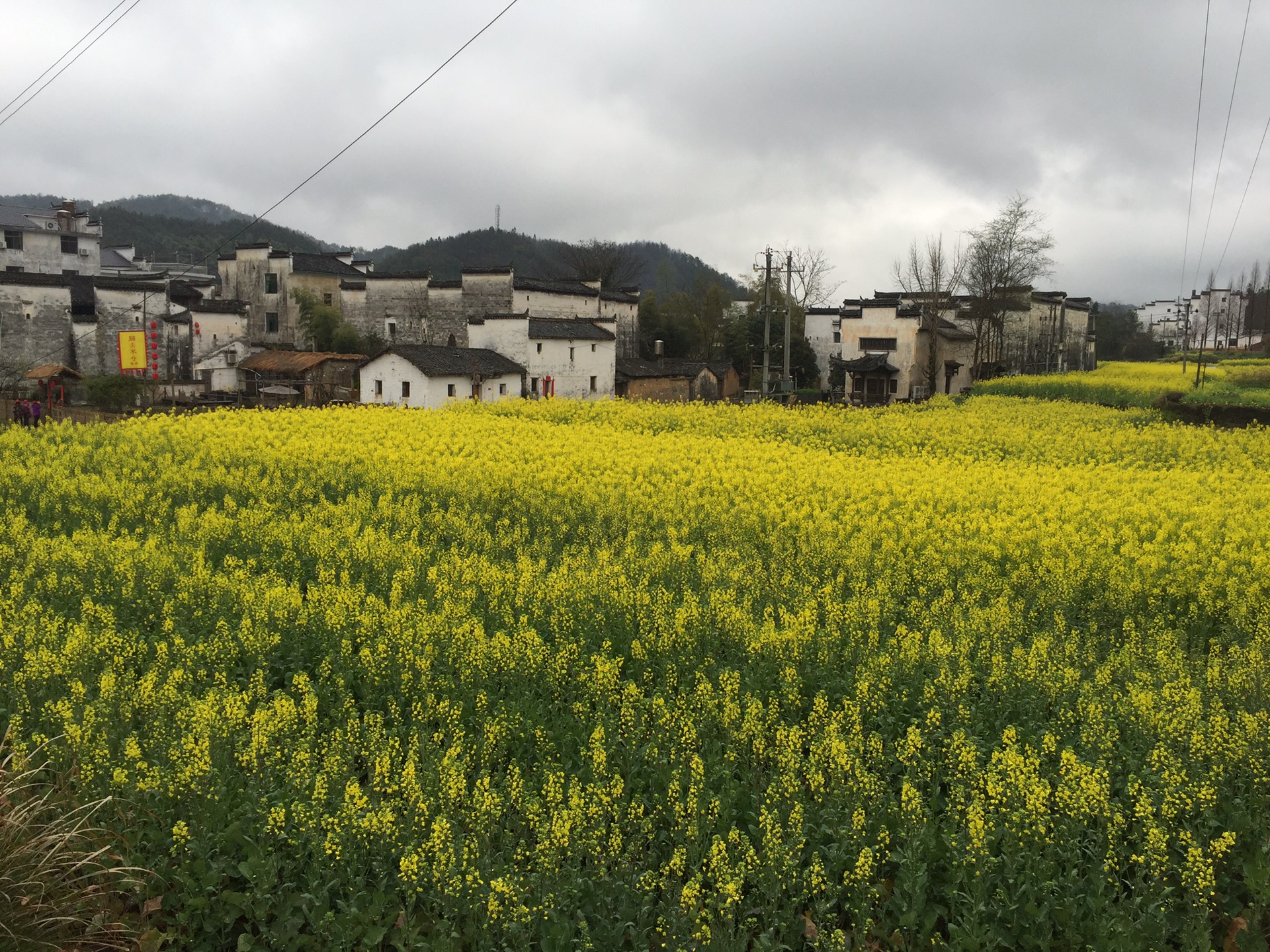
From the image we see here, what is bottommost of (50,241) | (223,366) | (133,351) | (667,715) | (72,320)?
(667,715)

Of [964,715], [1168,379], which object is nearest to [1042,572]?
[964,715]

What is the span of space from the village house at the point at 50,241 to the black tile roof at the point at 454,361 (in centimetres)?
3095

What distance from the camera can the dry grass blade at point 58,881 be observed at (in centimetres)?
433

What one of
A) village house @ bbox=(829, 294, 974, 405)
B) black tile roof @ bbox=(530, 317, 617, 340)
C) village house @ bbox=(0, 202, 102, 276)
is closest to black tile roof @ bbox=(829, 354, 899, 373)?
village house @ bbox=(829, 294, 974, 405)

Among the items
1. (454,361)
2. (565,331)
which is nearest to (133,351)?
(454,361)

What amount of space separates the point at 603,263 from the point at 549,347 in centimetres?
3438

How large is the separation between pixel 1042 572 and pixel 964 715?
14.1ft

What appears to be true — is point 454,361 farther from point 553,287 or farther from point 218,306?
point 218,306

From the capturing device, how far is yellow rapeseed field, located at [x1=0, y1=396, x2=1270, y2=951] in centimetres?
448

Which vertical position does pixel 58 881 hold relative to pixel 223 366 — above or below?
below

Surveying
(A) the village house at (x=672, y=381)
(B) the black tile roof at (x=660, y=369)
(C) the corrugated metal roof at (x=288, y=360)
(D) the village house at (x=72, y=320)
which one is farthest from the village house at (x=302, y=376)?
(B) the black tile roof at (x=660, y=369)

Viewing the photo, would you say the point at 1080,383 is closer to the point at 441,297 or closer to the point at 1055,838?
the point at 441,297

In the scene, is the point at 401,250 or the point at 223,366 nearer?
the point at 223,366

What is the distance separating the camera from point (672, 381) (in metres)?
49.9
